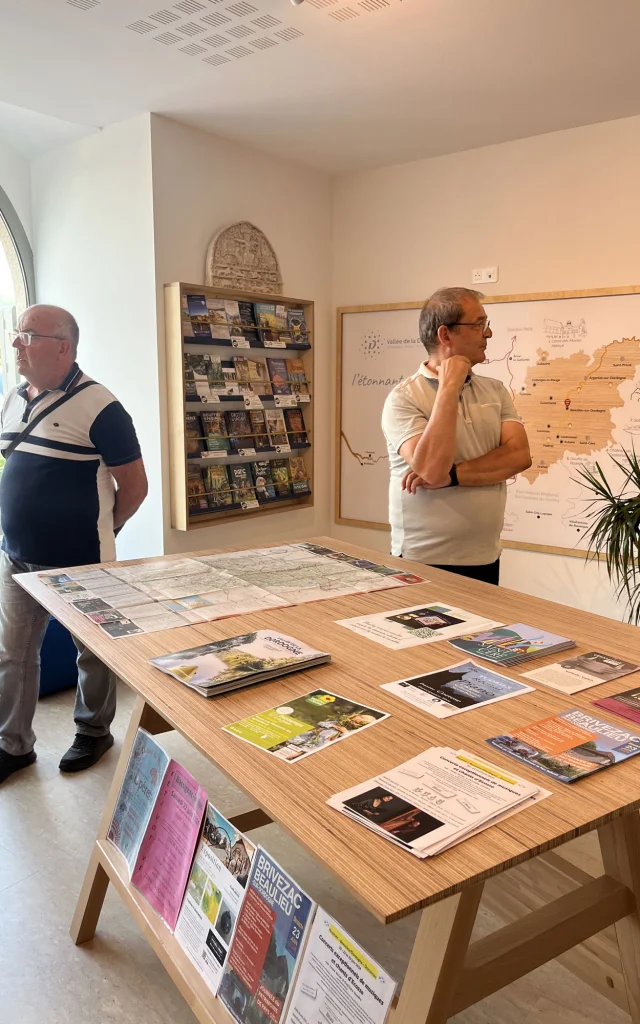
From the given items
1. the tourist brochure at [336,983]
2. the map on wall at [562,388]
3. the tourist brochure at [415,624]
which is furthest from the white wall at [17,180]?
the tourist brochure at [336,983]

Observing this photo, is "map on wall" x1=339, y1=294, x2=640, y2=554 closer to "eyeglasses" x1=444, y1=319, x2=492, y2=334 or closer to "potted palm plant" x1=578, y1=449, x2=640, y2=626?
"potted palm plant" x1=578, y1=449, x2=640, y2=626

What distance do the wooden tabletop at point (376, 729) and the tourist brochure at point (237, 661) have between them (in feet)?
0.06

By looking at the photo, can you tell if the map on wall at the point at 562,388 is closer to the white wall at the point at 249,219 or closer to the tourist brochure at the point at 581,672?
the white wall at the point at 249,219

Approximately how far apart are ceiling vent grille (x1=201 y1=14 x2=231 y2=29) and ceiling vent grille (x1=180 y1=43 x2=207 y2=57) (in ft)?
0.58

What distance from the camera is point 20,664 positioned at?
103 inches

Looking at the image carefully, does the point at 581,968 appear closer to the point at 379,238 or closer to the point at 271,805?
the point at 271,805

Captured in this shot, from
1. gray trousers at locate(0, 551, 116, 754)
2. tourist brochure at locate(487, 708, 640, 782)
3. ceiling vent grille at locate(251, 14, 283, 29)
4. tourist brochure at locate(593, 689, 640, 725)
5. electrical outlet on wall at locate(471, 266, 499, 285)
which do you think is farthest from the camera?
electrical outlet on wall at locate(471, 266, 499, 285)

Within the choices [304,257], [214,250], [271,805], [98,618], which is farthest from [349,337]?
[271,805]

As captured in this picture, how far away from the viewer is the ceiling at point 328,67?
93.8 inches

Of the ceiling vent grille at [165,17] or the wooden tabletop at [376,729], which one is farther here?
the ceiling vent grille at [165,17]

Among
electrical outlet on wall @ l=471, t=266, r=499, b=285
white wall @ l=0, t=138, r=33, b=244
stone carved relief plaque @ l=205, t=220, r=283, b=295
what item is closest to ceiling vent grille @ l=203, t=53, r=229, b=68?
stone carved relief plaque @ l=205, t=220, r=283, b=295

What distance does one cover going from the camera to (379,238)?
4.13 meters

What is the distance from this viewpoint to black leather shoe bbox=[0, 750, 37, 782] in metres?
2.61

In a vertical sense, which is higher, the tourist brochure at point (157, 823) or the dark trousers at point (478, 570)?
the dark trousers at point (478, 570)
